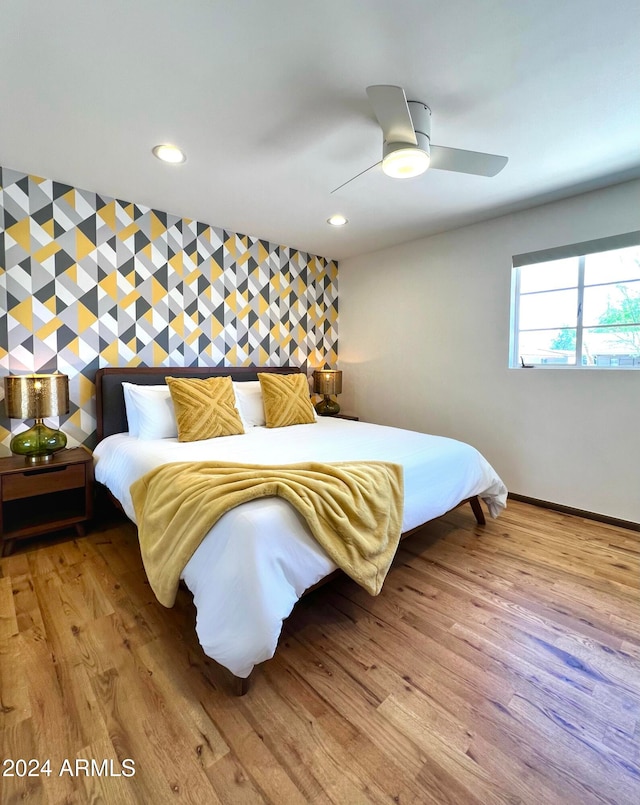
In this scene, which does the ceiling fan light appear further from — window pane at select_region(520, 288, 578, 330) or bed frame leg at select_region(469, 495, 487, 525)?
bed frame leg at select_region(469, 495, 487, 525)

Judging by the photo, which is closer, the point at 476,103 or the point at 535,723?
the point at 535,723

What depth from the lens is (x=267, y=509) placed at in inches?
57.2

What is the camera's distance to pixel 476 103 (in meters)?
1.84

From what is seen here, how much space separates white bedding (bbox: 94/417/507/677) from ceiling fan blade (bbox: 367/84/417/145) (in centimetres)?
163

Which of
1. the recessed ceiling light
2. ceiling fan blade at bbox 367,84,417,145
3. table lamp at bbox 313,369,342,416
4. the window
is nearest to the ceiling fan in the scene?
ceiling fan blade at bbox 367,84,417,145

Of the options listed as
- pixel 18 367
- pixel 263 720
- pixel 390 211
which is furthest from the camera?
pixel 390 211

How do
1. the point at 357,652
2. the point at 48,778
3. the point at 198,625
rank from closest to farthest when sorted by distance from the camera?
the point at 48,778 → the point at 198,625 → the point at 357,652

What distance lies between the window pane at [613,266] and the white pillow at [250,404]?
2863 mm

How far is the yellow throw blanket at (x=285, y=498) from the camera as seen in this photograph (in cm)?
150

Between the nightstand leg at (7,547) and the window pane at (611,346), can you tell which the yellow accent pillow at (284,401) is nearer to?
the nightstand leg at (7,547)

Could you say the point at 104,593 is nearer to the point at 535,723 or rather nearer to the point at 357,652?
the point at 357,652

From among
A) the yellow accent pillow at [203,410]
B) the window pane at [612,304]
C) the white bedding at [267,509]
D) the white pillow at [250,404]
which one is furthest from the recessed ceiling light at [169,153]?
the window pane at [612,304]

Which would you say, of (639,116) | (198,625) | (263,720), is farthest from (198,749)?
(639,116)

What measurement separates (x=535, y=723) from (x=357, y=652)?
25.8 inches
